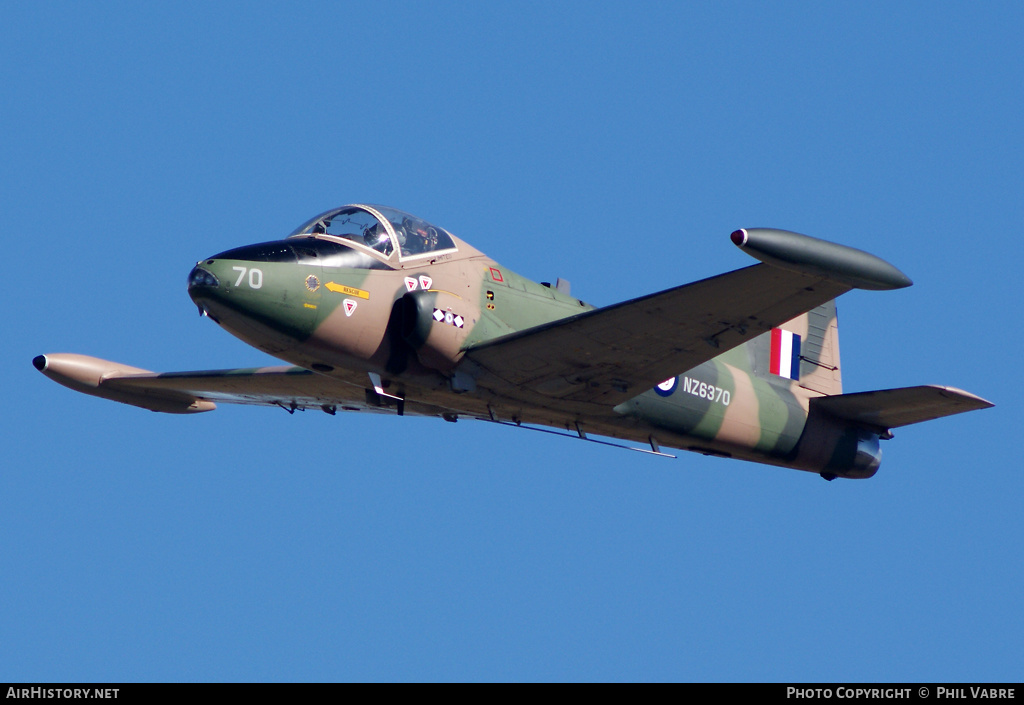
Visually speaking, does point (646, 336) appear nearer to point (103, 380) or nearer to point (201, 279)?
point (201, 279)

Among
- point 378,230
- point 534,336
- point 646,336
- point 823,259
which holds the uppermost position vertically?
point 378,230

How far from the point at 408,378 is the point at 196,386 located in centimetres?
757

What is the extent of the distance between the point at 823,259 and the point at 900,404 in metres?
7.42

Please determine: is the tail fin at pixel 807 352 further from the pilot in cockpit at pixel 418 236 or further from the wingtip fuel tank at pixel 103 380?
the wingtip fuel tank at pixel 103 380

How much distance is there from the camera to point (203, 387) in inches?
997

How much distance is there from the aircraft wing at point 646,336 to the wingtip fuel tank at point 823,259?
348mm

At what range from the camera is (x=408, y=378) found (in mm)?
19547

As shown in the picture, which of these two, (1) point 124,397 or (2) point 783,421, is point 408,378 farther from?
(1) point 124,397

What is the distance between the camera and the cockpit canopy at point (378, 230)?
19.6m

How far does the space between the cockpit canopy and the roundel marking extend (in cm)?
458

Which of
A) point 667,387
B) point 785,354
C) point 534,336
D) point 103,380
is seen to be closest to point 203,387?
point 103,380

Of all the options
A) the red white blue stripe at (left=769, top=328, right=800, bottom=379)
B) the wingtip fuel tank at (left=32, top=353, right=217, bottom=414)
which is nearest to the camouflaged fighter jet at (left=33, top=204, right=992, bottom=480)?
the red white blue stripe at (left=769, top=328, right=800, bottom=379)

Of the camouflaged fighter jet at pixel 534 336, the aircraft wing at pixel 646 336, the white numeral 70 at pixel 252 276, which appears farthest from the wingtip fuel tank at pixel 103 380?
the aircraft wing at pixel 646 336
